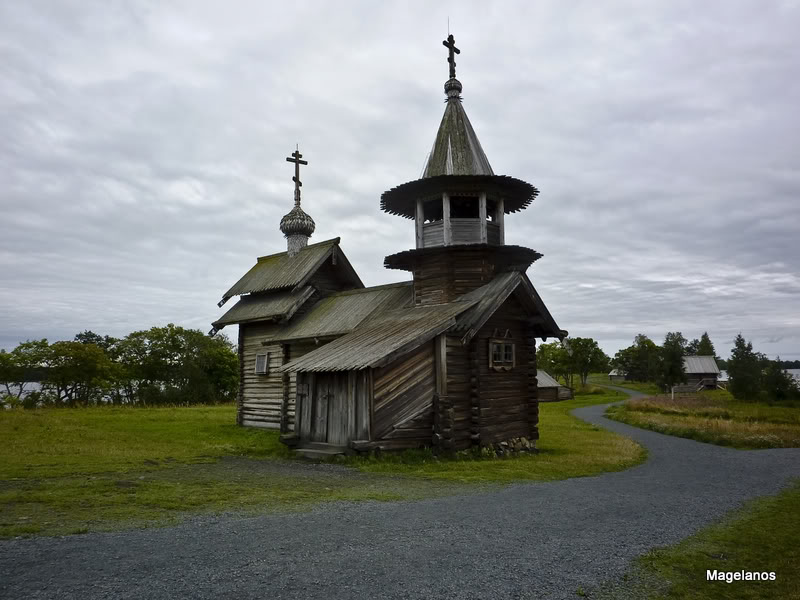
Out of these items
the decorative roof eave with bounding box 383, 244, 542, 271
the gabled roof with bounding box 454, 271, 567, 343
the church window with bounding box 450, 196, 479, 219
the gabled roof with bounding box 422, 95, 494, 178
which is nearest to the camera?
the gabled roof with bounding box 454, 271, 567, 343

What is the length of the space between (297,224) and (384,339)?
15.4 m

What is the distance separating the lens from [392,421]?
1695cm

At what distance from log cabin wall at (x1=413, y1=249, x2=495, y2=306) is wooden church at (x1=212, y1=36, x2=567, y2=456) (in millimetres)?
41

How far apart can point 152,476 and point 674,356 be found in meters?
64.9

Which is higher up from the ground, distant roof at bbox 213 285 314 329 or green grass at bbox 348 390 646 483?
distant roof at bbox 213 285 314 329

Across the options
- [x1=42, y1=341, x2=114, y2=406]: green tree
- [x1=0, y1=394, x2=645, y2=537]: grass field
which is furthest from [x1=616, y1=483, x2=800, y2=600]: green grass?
[x1=42, y1=341, x2=114, y2=406]: green tree

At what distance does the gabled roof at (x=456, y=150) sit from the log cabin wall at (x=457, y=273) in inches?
142

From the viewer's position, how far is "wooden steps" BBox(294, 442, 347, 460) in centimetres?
1677

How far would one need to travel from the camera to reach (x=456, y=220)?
21125mm

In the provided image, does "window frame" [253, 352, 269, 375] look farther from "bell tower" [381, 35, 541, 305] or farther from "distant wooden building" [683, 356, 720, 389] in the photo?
"distant wooden building" [683, 356, 720, 389]

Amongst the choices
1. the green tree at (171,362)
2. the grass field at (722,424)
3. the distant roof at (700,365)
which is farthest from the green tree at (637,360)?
the green tree at (171,362)

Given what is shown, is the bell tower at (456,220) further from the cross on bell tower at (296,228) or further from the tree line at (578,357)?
the tree line at (578,357)

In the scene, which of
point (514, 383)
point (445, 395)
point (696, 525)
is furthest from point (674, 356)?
point (696, 525)

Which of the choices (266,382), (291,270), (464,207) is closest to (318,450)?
(266,382)
